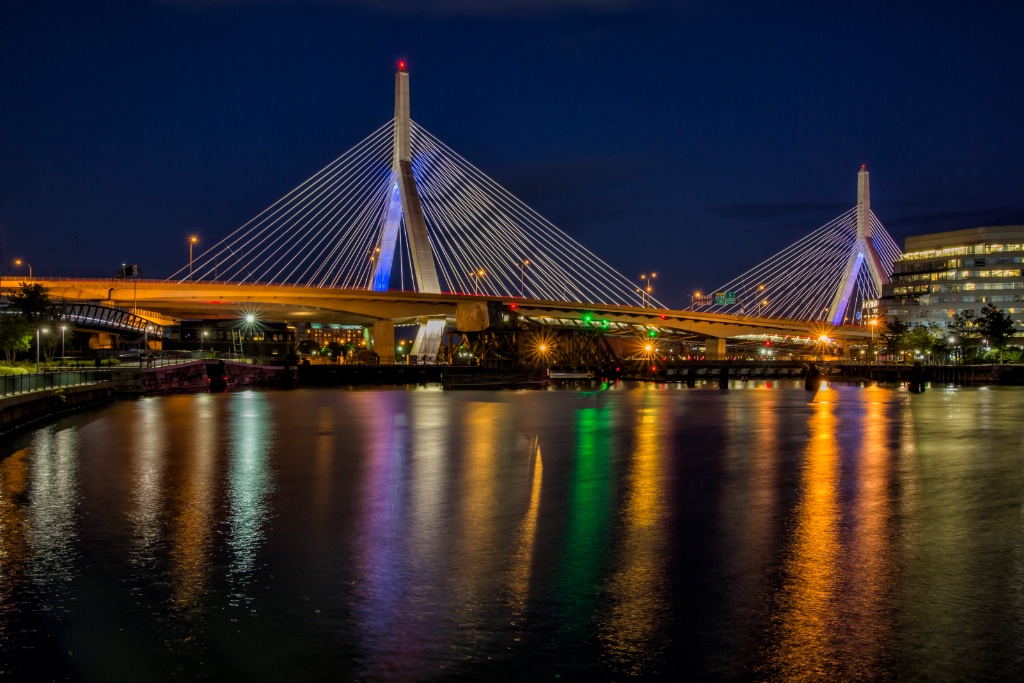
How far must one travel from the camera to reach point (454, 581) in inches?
433

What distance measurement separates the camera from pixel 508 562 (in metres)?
11.9

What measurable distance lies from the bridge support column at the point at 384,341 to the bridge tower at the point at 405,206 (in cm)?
1724

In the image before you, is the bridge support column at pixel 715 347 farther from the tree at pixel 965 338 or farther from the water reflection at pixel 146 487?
the water reflection at pixel 146 487

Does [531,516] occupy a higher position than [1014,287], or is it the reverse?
[1014,287]

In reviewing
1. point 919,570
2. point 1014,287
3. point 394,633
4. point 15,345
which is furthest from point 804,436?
point 1014,287

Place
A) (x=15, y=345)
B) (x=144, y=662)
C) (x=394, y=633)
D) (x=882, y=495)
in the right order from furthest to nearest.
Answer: (x=15, y=345) < (x=882, y=495) < (x=394, y=633) < (x=144, y=662)

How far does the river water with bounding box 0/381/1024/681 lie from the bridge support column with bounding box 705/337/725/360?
102 metres

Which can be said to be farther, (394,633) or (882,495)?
(882,495)

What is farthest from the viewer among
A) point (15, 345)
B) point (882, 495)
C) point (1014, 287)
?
point (1014, 287)

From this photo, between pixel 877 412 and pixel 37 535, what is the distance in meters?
37.2

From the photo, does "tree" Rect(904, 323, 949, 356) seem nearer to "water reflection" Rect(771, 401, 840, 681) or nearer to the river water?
the river water

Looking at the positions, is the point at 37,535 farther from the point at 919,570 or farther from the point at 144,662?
the point at 919,570

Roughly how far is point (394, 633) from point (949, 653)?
491 centimetres

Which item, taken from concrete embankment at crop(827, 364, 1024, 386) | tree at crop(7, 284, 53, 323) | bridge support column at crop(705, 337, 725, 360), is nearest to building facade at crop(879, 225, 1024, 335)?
bridge support column at crop(705, 337, 725, 360)
